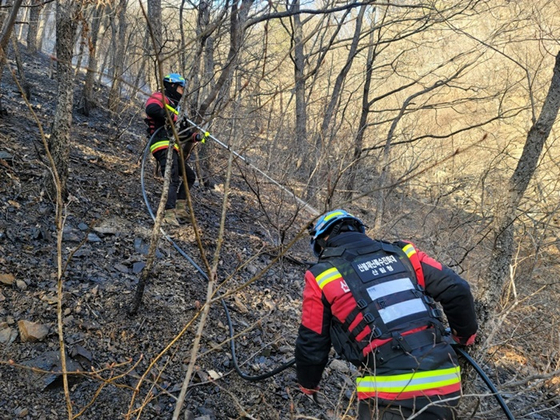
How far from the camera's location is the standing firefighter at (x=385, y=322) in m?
2.24

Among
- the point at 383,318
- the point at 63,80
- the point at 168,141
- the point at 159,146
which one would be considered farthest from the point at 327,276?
the point at 159,146

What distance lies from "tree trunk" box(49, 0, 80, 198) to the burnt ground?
551 millimetres

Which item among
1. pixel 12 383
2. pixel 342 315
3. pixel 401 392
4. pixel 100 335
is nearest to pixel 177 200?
pixel 100 335

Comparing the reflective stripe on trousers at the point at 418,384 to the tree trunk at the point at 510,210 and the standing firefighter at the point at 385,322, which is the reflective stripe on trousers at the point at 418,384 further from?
the tree trunk at the point at 510,210

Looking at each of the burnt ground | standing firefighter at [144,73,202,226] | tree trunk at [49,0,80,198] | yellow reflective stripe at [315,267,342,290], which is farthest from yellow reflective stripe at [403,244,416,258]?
tree trunk at [49,0,80,198]

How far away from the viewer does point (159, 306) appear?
3.61 m

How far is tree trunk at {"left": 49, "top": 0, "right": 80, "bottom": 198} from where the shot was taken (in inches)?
146

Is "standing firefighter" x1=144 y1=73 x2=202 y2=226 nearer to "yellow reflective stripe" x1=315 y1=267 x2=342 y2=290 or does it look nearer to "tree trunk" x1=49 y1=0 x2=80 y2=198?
"tree trunk" x1=49 y1=0 x2=80 y2=198

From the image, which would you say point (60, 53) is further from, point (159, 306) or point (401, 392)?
point (401, 392)

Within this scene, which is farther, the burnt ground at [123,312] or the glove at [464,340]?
the glove at [464,340]

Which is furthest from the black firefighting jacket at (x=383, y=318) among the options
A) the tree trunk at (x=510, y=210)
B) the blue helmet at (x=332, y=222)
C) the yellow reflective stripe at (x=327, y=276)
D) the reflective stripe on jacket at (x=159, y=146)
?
the reflective stripe on jacket at (x=159, y=146)

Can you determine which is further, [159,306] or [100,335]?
[159,306]

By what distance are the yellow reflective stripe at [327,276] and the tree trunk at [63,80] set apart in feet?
9.30

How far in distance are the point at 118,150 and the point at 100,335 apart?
456cm
